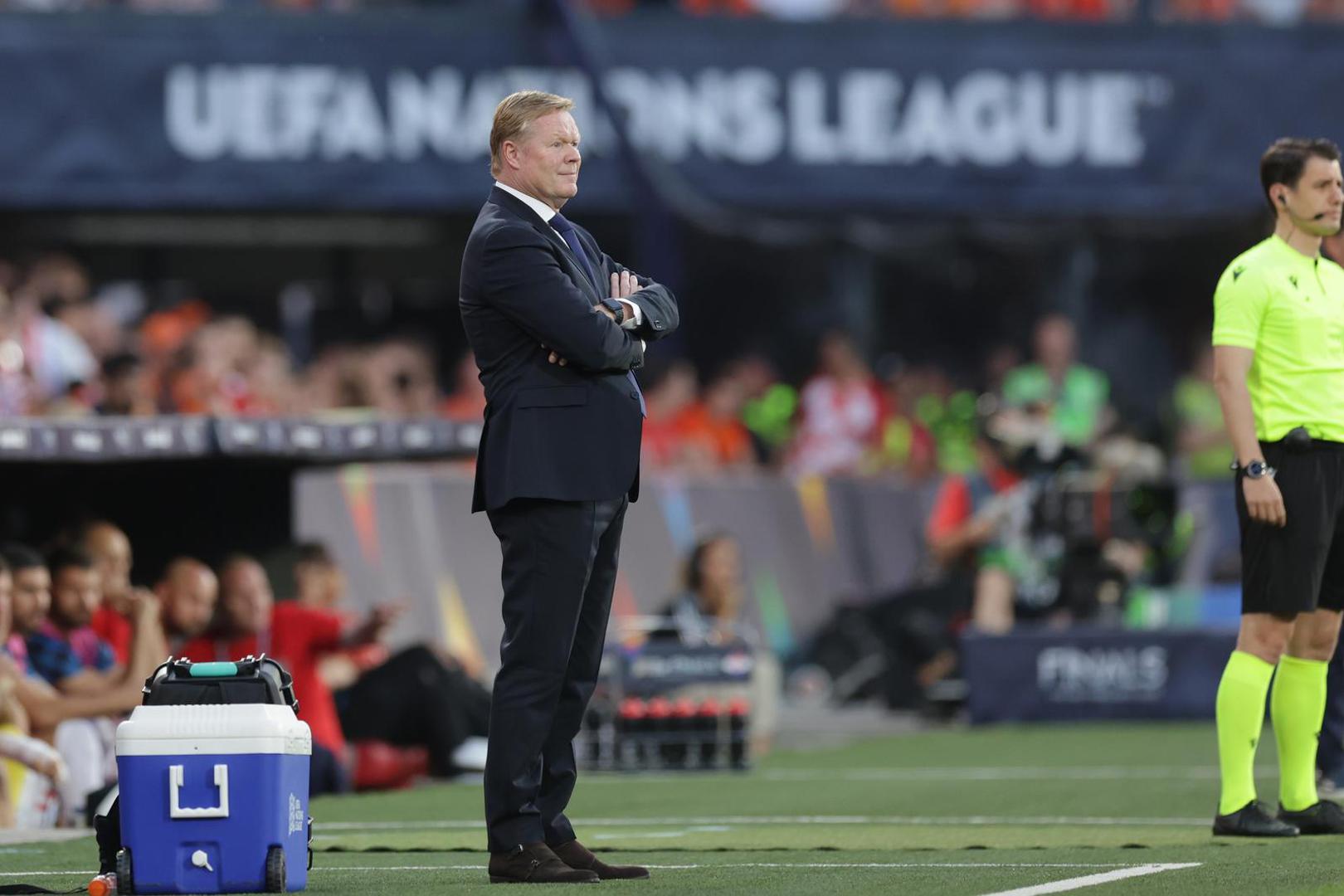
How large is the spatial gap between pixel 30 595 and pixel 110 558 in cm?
104

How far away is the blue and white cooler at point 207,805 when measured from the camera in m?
7.23

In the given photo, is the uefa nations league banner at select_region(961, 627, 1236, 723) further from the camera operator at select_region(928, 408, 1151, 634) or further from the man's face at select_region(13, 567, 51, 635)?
the man's face at select_region(13, 567, 51, 635)

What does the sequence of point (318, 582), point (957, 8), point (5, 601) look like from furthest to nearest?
point (957, 8), point (318, 582), point (5, 601)

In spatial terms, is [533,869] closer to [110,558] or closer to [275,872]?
[275,872]

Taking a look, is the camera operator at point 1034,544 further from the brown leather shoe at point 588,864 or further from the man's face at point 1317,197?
the brown leather shoe at point 588,864

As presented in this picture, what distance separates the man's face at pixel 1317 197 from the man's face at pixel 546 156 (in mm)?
2846

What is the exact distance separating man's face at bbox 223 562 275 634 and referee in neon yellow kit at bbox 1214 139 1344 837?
16.2ft

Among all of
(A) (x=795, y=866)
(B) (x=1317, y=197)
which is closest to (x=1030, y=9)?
(B) (x=1317, y=197)

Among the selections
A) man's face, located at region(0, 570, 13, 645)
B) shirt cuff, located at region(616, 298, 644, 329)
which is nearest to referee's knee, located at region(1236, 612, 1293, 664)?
shirt cuff, located at region(616, 298, 644, 329)

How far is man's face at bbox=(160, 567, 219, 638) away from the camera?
12.7 m

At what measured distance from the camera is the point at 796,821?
34.0ft

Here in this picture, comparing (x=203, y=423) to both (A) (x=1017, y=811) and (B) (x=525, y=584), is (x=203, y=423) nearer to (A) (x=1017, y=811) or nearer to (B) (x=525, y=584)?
(A) (x=1017, y=811)

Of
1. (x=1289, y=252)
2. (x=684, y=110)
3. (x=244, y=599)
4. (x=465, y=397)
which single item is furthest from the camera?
(x=684, y=110)

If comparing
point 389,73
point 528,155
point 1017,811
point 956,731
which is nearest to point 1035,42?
point 389,73
